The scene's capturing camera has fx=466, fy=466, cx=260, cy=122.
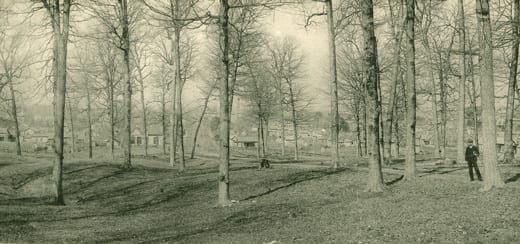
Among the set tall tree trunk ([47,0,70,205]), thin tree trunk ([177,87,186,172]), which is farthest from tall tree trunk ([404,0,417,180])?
thin tree trunk ([177,87,186,172])

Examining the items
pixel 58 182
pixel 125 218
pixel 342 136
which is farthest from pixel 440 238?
pixel 342 136

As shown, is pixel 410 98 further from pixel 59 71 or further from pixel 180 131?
pixel 180 131

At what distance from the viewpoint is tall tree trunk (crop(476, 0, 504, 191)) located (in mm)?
12969

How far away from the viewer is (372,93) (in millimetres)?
14758

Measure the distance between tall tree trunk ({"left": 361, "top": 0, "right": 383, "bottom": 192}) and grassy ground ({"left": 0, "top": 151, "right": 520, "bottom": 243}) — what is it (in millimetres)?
648

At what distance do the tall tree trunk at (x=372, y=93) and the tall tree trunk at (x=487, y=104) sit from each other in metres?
3.11

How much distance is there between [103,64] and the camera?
40656 mm

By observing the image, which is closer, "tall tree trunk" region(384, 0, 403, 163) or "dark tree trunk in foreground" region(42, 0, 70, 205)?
"dark tree trunk in foreground" region(42, 0, 70, 205)

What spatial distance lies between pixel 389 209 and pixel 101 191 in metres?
13.6

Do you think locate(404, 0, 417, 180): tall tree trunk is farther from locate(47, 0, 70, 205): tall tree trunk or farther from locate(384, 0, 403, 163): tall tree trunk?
locate(47, 0, 70, 205): tall tree trunk

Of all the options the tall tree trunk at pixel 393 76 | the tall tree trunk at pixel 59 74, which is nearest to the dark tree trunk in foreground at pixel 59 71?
the tall tree trunk at pixel 59 74

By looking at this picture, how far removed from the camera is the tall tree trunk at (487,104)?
13.0 meters

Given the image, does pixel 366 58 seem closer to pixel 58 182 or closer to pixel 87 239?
pixel 87 239

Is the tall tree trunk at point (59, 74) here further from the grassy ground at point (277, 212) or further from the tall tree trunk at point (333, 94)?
the tall tree trunk at point (333, 94)
